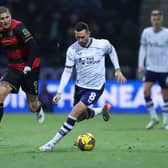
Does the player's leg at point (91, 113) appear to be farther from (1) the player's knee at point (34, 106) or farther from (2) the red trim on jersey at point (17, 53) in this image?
(2) the red trim on jersey at point (17, 53)

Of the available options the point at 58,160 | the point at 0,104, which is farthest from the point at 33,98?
the point at 58,160

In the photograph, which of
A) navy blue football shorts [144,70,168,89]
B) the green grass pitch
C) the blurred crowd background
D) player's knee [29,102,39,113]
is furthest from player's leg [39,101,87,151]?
the blurred crowd background

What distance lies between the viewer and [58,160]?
9.69m

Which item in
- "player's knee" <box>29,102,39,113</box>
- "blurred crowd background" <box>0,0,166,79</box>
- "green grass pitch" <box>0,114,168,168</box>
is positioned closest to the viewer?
"green grass pitch" <box>0,114,168,168</box>

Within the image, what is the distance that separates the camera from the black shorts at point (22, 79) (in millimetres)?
11844

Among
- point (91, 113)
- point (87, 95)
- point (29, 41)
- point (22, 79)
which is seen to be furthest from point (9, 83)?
point (91, 113)

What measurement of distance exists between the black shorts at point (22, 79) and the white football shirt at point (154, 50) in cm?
380

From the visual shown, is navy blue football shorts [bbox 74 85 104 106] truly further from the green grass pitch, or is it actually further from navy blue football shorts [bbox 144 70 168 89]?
navy blue football shorts [bbox 144 70 168 89]

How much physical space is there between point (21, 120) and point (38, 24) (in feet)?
17.1


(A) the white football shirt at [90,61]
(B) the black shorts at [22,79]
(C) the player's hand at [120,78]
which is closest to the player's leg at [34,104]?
(B) the black shorts at [22,79]

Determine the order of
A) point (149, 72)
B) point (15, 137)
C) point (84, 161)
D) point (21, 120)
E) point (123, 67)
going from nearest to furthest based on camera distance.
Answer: point (84, 161)
point (15, 137)
point (149, 72)
point (21, 120)
point (123, 67)

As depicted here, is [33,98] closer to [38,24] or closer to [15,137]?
[15,137]

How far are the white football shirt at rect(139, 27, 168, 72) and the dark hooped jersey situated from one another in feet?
13.0

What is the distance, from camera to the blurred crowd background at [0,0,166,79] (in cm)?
2214
